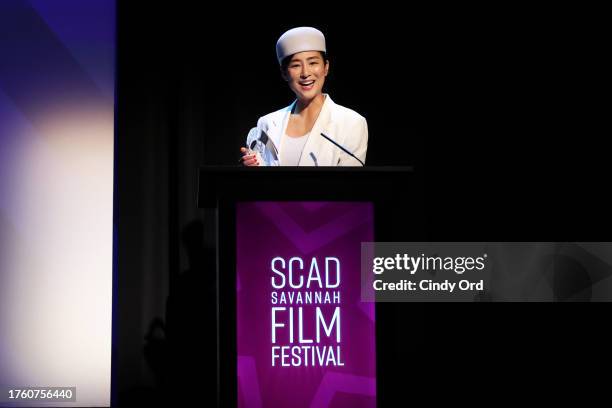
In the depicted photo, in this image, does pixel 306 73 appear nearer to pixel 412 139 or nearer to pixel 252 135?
pixel 252 135

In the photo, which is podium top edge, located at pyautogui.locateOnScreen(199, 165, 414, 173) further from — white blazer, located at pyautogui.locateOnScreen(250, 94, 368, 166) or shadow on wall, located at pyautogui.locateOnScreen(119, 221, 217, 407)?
shadow on wall, located at pyautogui.locateOnScreen(119, 221, 217, 407)

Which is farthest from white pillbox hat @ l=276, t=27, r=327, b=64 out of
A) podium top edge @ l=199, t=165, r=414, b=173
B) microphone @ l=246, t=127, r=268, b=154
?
podium top edge @ l=199, t=165, r=414, b=173

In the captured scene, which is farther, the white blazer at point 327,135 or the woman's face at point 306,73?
the woman's face at point 306,73

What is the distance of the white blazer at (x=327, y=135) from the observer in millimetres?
2947

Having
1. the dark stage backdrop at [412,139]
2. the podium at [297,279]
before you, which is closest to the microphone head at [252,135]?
the dark stage backdrop at [412,139]

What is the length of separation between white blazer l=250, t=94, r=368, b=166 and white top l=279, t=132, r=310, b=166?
0.06 ft

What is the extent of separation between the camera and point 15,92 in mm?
3391

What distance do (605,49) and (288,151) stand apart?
1.76 m

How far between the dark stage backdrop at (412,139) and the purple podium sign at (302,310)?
1321mm

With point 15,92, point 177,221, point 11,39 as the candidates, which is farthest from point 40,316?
point 11,39

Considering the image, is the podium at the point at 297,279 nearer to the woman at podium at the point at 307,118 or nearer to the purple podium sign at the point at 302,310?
the purple podium sign at the point at 302,310

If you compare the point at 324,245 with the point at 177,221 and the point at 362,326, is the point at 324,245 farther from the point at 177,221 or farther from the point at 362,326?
the point at 177,221

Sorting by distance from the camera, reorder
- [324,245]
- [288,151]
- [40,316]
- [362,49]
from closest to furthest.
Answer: [324,245] → [288,151] → [40,316] → [362,49]

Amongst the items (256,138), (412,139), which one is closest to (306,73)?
(256,138)
